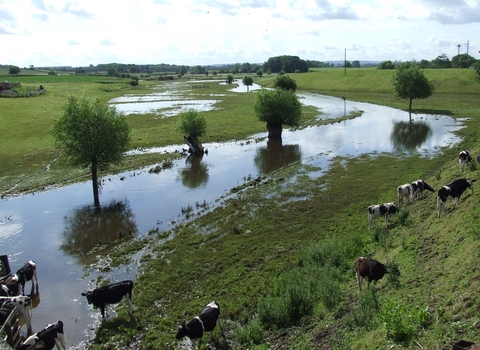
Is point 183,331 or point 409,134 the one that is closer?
point 183,331

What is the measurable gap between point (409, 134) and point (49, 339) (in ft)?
171

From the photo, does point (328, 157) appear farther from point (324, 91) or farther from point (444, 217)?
point (324, 91)

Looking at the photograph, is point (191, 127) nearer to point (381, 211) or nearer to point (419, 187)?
point (419, 187)

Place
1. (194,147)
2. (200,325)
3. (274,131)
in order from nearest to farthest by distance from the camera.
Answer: (200,325) < (194,147) < (274,131)

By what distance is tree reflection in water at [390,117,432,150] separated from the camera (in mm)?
48856

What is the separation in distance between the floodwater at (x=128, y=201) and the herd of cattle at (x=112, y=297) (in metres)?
1.05

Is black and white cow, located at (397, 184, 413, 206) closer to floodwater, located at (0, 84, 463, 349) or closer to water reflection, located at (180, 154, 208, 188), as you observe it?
floodwater, located at (0, 84, 463, 349)

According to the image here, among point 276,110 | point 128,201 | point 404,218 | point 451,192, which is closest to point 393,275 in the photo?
point 451,192

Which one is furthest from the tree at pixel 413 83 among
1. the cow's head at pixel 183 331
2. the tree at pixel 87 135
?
the cow's head at pixel 183 331

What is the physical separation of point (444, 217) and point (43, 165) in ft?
132

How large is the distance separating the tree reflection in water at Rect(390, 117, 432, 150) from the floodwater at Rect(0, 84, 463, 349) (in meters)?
0.11

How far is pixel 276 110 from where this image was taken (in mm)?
56938

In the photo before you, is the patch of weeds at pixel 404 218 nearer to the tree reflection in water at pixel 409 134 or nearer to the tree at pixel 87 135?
the tree at pixel 87 135

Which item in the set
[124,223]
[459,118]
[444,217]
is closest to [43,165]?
[124,223]
